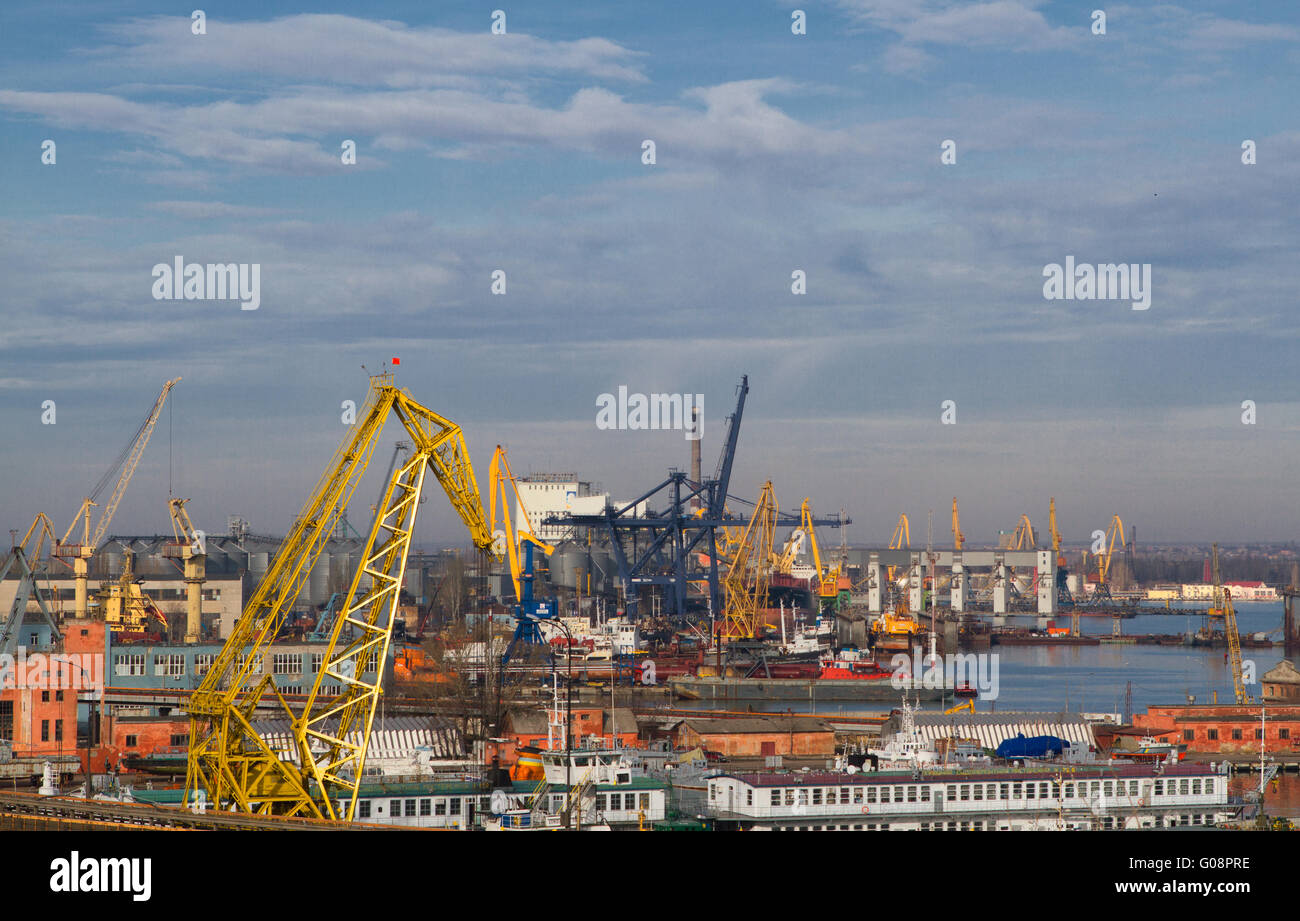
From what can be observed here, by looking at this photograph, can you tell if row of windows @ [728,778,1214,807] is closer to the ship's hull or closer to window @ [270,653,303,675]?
window @ [270,653,303,675]

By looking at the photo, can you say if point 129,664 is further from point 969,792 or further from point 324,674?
point 969,792

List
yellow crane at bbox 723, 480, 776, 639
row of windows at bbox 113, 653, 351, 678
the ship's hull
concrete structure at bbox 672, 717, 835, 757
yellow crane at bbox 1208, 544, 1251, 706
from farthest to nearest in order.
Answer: yellow crane at bbox 723, 480, 776, 639 → the ship's hull → yellow crane at bbox 1208, 544, 1251, 706 → row of windows at bbox 113, 653, 351, 678 → concrete structure at bbox 672, 717, 835, 757

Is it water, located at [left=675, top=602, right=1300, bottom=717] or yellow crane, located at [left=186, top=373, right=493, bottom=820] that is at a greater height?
yellow crane, located at [left=186, top=373, right=493, bottom=820]

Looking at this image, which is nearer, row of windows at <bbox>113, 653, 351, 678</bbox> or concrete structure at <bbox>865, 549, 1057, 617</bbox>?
row of windows at <bbox>113, 653, 351, 678</bbox>

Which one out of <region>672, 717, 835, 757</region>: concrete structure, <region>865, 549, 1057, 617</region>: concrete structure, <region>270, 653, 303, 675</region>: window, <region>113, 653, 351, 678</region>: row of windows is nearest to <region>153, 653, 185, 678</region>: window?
<region>113, 653, 351, 678</region>: row of windows

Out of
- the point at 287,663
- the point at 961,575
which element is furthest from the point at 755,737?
the point at 961,575
